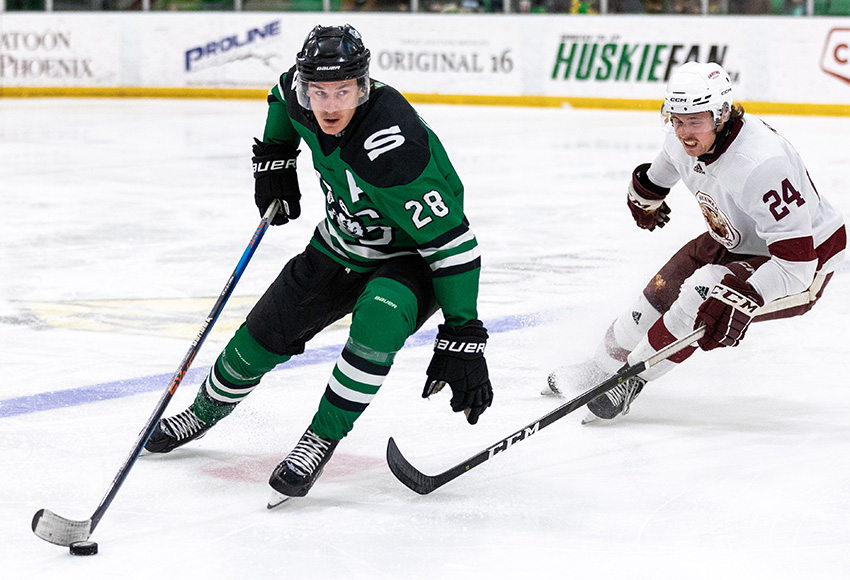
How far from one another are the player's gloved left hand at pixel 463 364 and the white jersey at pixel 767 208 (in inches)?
31.1

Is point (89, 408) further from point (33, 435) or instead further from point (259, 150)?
point (259, 150)

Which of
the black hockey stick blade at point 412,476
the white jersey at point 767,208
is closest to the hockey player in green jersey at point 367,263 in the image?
the black hockey stick blade at point 412,476

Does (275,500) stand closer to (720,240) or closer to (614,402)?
(614,402)

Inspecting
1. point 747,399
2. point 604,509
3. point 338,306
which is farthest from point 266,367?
point 747,399

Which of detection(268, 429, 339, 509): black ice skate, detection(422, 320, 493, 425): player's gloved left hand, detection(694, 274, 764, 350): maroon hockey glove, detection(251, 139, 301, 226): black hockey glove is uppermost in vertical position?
detection(251, 139, 301, 226): black hockey glove

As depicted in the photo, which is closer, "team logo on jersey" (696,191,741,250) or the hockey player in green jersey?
the hockey player in green jersey

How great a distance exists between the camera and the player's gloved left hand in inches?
92.4

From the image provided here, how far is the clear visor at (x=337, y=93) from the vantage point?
236 cm

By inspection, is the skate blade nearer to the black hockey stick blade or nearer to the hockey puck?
the black hockey stick blade

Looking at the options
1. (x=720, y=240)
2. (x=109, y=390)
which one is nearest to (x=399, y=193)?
(x=720, y=240)

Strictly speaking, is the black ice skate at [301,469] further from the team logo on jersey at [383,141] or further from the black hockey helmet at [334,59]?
the black hockey helmet at [334,59]

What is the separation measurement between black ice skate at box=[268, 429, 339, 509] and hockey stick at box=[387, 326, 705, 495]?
0.50ft

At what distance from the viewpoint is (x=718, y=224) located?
2.99 m

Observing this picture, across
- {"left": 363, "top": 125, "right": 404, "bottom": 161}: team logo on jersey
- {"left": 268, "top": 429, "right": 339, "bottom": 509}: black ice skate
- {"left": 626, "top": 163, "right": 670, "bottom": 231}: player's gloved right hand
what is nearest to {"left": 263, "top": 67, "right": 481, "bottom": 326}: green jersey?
{"left": 363, "top": 125, "right": 404, "bottom": 161}: team logo on jersey
